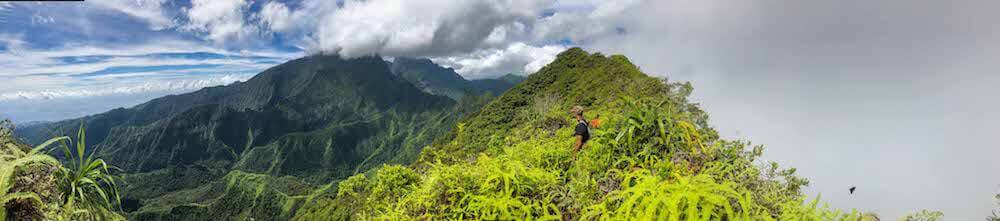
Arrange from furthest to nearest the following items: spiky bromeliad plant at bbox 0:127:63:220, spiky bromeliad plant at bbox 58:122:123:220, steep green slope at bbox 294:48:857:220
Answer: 1. spiky bromeliad plant at bbox 58:122:123:220
2. spiky bromeliad plant at bbox 0:127:63:220
3. steep green slope at bbox 294:48:857:220

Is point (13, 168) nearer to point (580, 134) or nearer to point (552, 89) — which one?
point (580, 134)

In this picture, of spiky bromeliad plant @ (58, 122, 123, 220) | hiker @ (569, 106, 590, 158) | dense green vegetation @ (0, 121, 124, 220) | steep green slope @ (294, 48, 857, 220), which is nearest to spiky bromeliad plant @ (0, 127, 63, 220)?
dense green vegetation @ (0, 121, 124, 220)

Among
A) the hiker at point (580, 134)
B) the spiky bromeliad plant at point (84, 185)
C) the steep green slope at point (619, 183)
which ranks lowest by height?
the spiky bromeliad plant at point (84, 185)

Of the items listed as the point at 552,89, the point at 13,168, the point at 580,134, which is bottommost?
the point at 13,168

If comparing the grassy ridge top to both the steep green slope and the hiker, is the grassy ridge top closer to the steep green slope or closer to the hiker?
the hiker

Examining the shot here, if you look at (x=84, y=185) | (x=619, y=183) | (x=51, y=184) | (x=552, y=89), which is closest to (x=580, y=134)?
(x=619, y=183)

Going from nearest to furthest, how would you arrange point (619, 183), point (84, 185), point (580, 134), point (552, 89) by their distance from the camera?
point (84, 185), point (619, 183), point (580, 134), point (552, 89)

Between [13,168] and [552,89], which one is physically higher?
[552,89]

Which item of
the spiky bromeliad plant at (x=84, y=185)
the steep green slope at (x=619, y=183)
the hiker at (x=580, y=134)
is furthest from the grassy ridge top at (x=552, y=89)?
the spiky bromeliad plant at (x=84, y=185)

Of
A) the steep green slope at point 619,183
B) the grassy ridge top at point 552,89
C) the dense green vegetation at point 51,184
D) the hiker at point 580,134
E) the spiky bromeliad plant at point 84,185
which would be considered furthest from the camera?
the grassy ridge top at point 552,89

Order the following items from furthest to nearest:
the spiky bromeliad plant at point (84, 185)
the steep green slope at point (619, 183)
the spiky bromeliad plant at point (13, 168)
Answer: the spiky bromeliad plant at point (84, 185), the spiky bromeliad plant at point (13, 168), the steep green slope at point (619, 183)

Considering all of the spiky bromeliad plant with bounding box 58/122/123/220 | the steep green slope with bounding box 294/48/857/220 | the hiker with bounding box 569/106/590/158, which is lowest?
the spiky bromeliad plant with bounding box 58/122/123/220

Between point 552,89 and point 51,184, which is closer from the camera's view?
point 51,184

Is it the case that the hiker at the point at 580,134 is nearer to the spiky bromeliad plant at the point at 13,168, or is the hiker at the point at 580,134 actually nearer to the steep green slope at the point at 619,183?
the steep green slope at the point at 619,183
